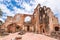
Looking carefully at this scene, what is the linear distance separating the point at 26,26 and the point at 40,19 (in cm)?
458

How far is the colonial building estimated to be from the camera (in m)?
39.6

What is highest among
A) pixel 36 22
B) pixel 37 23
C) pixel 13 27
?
pixel 36 22

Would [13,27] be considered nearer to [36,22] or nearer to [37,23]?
[36,22]

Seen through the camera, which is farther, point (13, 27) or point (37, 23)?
point (13, 27)

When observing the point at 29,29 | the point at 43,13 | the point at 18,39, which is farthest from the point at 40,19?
the point at 18,39

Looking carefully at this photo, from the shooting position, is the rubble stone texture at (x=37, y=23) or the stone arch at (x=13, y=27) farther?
the stone arch at (x=13, y=27)

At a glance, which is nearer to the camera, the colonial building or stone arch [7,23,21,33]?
the colonial building

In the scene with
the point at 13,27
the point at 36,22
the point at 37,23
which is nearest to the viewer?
the point at 37,23

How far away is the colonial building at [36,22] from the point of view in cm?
3956

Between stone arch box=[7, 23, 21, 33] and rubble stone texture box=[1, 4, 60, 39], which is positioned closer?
rubble stone texture box=[1, 4, 60, 39]

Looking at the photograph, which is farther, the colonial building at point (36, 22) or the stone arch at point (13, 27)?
the stone arch at point (13, 27)

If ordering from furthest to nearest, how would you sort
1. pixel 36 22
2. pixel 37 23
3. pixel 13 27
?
pixel 36 22
pixel 13 27
pixel 37 23

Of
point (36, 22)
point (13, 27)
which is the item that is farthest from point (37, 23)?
point (13, 27)

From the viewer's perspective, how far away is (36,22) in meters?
41.3
